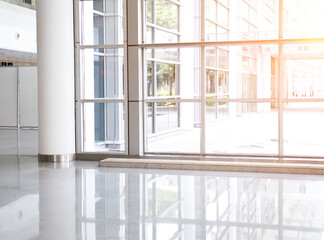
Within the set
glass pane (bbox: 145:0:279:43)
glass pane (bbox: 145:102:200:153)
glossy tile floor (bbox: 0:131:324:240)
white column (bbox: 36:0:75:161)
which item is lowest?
glossy tile floor (bbox: 0:131:324:240)

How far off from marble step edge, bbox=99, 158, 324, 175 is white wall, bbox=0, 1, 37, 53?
12849mm

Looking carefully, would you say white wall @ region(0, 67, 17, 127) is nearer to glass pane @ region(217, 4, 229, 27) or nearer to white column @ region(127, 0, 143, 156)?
glass pane @ region(217, 4, 229, 27)

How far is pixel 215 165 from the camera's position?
1113cm

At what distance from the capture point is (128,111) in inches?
491

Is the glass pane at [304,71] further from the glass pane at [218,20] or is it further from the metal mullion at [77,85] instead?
the metal mullion at [77,85]

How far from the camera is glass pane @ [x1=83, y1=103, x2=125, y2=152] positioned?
1295 centimetres

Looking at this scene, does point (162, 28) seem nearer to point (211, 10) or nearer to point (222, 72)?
point (222, 72)

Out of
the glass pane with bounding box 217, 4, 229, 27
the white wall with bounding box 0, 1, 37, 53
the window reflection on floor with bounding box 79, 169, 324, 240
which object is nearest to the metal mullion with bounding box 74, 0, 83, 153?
the window reflection on floor with bounding box 79, 169, 324, 240

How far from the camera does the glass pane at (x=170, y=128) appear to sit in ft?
52.1

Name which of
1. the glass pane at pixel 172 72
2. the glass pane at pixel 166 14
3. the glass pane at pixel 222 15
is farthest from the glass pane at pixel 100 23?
the glass pane at pixel 166 14

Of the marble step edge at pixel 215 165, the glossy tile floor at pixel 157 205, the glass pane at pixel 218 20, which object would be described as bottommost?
the glossy tile floor at pixel 157 205

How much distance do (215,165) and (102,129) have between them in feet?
10.8

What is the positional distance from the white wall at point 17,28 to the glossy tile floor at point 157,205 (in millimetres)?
12955

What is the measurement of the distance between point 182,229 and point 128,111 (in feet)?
21.5
